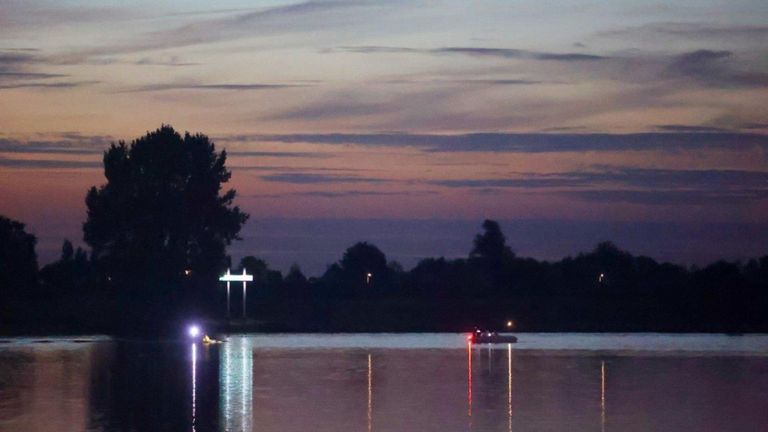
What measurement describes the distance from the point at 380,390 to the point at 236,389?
4.70m

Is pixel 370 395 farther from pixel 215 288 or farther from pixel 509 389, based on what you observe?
pixel 215 288

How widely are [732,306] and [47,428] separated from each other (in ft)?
375

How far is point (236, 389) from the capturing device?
46.5 metres

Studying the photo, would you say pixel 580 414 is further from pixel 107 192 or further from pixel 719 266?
pixel 719 266

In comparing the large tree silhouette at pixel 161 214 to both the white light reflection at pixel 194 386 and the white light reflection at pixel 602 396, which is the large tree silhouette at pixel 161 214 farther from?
the white light reflection at pixel 602 396

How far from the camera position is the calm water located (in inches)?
1385

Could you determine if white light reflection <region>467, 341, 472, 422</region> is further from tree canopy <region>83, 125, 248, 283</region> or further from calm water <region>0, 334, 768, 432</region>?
tree canopy <region>83, 125, 248, 283</region>

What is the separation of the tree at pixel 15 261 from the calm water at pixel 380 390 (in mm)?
56228

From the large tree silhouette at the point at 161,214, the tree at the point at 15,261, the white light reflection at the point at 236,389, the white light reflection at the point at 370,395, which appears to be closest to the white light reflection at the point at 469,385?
the white light reflection at the point at 370,395

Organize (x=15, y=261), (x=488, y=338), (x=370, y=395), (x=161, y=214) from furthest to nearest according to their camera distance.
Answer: (x=15, y=261) → (x=161, y=214) → (x=488, y=338) → (x=370, y=395)

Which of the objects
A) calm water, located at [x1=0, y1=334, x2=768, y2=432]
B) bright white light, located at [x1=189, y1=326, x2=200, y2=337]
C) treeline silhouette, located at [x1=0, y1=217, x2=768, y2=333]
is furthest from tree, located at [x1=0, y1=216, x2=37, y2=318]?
calm water, located at [x1=0, y1=334, x2=768, y2=432]

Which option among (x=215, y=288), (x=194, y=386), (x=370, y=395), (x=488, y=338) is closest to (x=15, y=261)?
(x=215, y=288)

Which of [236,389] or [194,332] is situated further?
[194,332]

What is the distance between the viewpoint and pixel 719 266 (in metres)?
172
